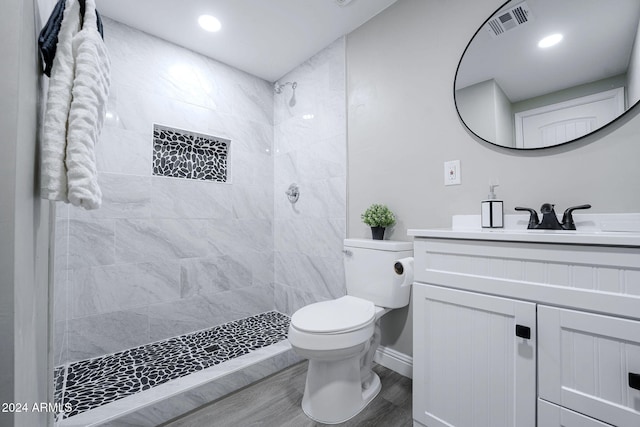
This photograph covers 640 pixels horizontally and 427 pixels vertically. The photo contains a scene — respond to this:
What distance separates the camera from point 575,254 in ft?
2.55

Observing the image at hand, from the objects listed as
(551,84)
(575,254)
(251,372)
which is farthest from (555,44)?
(251,372)

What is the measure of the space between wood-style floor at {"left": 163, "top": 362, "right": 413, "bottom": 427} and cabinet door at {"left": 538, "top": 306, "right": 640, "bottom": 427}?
753mm

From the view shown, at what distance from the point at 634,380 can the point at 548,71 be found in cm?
119

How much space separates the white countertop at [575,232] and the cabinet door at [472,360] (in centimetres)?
20

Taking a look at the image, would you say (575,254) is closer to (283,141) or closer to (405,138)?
(405,138)

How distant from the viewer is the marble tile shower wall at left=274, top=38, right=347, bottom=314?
2084 mm

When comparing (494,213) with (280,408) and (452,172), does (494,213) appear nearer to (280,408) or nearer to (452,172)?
(452,172)

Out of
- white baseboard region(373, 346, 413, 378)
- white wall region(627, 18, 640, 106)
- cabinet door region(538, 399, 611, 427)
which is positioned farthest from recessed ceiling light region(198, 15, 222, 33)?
cabinet door region(538, 399, 611, 427)

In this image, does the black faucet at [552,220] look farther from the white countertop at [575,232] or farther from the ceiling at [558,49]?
the ceiling at [558,49]

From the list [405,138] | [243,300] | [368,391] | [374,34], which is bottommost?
[368,391]

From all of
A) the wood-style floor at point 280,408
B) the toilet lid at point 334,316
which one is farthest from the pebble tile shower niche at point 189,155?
the wood-style floor at point 280,408

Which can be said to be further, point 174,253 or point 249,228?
point 249,228

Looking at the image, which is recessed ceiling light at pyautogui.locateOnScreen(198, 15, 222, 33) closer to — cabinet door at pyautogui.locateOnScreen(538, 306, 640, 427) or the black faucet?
the black faucet

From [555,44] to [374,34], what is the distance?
105cm
